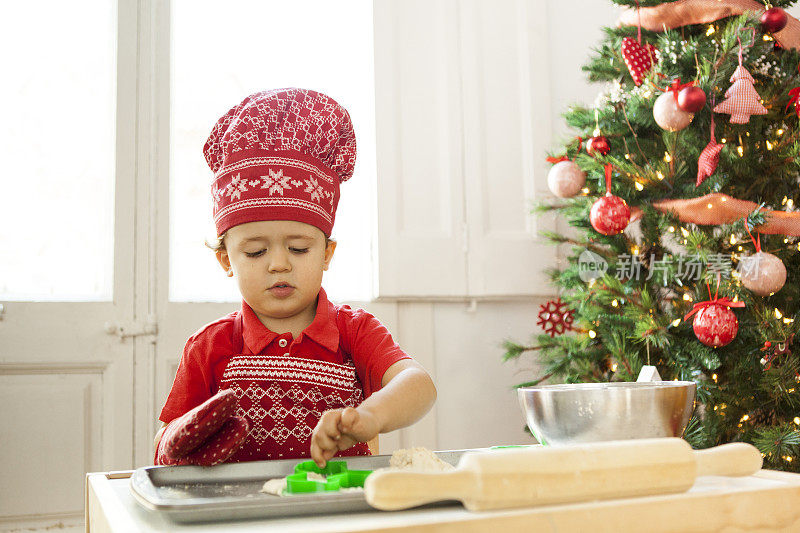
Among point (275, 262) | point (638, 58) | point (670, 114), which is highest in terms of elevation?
point (638, 58)

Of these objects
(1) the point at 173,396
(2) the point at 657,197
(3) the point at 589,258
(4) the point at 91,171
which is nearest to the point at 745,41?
(2) the point at 657,197

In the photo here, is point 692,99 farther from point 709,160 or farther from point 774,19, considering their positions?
point 774,19

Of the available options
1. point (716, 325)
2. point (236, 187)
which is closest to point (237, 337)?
point (236, 187)

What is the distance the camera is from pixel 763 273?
1748 mm

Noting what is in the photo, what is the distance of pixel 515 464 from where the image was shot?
470mm

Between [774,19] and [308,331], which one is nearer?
[308,331]

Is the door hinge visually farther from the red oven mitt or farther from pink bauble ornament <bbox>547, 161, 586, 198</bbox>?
the red oven mitt

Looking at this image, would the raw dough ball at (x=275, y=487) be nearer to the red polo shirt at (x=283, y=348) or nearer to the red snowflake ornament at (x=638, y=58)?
the red polo shirt at (x=283, y=348)

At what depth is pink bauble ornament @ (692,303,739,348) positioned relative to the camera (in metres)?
1.73

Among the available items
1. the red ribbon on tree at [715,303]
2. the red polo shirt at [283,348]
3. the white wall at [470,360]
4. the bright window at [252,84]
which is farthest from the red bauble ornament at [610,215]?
the red polo shirt at [283,348]

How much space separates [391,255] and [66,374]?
1082 millimetres

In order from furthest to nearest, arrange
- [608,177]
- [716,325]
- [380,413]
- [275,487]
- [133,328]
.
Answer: [133,328] → [608,177] → [716,325] → [380,413] → [275,487]

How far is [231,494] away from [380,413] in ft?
0.88

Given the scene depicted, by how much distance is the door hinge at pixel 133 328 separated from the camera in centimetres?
233
